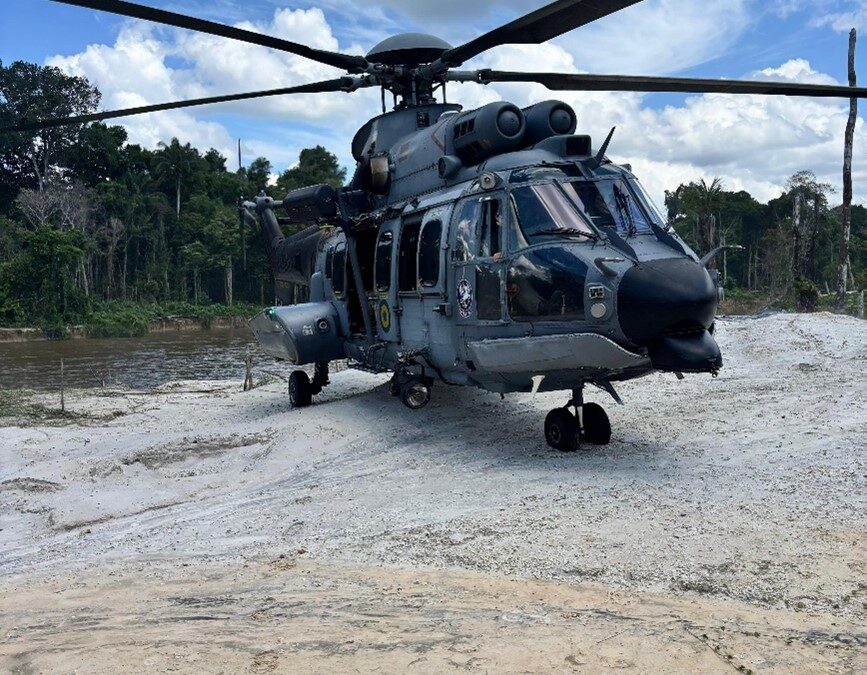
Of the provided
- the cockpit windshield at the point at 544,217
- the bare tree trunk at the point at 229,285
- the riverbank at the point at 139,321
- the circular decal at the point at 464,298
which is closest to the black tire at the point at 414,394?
the circular decal at the point at 464,298

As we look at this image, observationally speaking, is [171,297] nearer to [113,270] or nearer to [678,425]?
[113,270]

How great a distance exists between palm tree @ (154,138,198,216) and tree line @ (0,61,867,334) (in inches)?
3.3

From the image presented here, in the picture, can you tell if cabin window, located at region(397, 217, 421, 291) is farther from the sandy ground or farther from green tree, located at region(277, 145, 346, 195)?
green tree, located at region(277, 145, 346, 195)

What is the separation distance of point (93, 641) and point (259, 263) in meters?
54.9

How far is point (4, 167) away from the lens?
201ft

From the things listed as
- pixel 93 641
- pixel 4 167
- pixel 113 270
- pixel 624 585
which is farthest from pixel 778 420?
pixel 4 167

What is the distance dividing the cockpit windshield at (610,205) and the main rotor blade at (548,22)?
1.46 meters

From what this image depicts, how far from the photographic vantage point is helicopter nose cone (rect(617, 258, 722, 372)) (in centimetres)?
654

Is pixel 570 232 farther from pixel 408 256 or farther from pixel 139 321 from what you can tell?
pixel 139 321

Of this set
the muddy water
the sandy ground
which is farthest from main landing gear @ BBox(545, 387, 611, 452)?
the muddy water

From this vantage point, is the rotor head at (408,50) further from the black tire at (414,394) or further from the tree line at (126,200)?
the tree line at (126,200)

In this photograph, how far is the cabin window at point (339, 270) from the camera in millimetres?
11523

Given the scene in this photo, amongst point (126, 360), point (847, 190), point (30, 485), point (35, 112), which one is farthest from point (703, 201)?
point (35, 112)

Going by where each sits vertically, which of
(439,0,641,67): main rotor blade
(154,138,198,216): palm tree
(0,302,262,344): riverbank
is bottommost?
(0,302,262,344): riverbank
